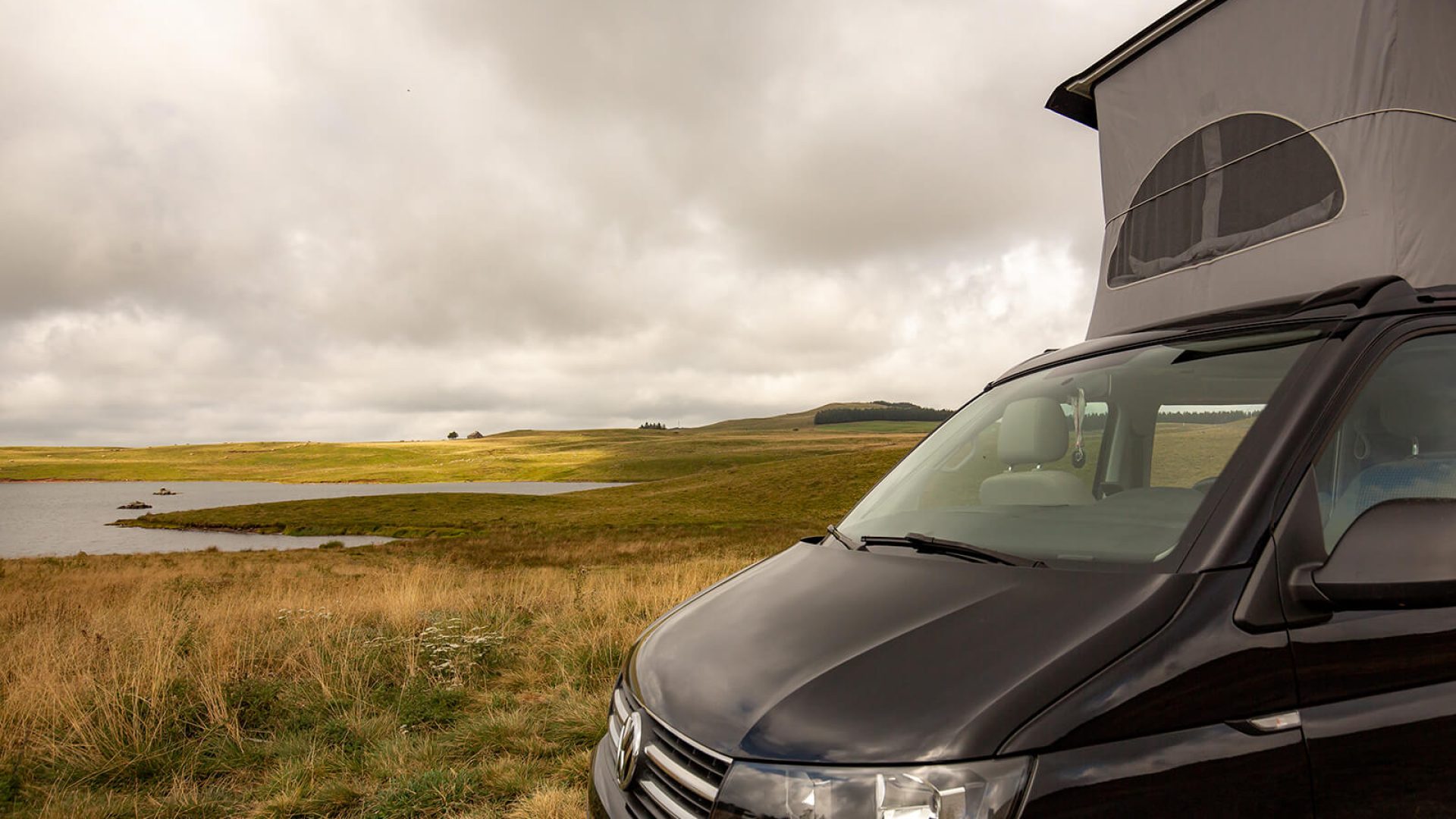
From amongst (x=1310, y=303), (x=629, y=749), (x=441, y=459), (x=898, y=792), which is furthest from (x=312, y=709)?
(x=441, y=459)

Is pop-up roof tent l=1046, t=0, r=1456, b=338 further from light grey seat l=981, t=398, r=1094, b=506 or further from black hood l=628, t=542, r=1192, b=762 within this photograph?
black hood l=628, t=542, r=1192, b=762

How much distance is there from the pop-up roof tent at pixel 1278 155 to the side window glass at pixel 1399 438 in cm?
106

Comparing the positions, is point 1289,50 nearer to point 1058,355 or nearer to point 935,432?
point 1058,355

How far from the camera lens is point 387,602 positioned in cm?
920

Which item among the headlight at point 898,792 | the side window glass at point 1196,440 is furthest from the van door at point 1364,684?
the headlight at point 898,792

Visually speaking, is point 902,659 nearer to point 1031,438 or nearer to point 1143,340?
point 1143,340

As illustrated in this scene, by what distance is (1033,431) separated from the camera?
10.2 feet

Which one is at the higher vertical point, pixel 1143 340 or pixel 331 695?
pixel 1143 340

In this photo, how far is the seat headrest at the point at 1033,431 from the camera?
3.07 meters

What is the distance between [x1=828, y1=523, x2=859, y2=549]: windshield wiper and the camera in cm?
253

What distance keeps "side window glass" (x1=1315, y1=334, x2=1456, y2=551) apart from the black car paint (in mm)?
163

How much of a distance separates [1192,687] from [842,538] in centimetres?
133

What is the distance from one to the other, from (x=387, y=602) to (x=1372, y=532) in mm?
9623

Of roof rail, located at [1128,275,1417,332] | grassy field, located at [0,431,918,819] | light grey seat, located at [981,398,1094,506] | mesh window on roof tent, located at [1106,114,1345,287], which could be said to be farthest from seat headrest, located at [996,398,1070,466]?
grassy field, located at [0,431,918,819]
